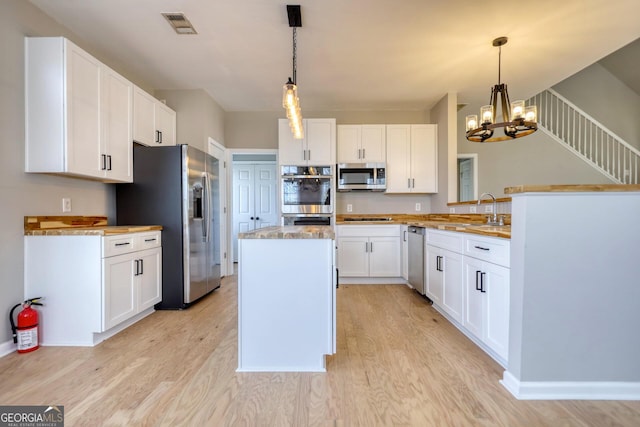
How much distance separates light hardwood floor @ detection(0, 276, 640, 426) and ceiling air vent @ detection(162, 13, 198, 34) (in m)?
2.59

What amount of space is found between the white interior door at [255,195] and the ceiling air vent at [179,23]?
3.24m

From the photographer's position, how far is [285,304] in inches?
70.5

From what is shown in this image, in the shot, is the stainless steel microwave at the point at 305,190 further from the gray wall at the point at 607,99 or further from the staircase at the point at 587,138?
the gray wall at the point at 607,99

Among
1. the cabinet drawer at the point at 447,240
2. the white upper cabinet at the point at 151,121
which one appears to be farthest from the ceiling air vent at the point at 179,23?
the cabinet drawer at the point at 447,240

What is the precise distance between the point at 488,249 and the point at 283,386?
1.54 meters

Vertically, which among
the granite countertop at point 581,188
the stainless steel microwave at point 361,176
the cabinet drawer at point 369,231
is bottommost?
the cabinet drawer at point 369,231

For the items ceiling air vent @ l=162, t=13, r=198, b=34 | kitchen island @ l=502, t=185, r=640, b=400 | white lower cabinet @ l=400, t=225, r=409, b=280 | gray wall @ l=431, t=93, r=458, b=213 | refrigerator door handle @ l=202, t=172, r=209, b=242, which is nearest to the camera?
kitchen island @ l=502, t=185, r=640, b=400

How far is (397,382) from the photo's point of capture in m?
1.68

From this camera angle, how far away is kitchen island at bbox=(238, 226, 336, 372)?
5.85 ft

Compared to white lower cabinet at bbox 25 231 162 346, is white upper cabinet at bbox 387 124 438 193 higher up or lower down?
higher up

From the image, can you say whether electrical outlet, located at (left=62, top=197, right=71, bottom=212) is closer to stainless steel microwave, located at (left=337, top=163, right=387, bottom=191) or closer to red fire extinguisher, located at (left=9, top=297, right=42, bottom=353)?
red fire extinguisher, located at (left=9, top=297, right=42, bottom=353)

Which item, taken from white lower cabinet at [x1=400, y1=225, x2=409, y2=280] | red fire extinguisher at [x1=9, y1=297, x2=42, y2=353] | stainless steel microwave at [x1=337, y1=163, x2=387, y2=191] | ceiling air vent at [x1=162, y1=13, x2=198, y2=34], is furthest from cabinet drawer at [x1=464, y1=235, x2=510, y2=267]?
red fire extinguisher at [x1=9, y1=297, x2=42, y2=353]

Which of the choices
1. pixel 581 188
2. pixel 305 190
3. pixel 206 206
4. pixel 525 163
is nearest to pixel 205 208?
pixel 206 206

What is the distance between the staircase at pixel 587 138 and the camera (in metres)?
4.44
